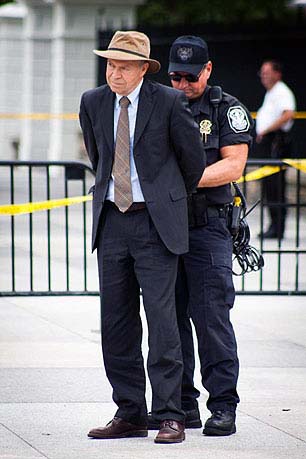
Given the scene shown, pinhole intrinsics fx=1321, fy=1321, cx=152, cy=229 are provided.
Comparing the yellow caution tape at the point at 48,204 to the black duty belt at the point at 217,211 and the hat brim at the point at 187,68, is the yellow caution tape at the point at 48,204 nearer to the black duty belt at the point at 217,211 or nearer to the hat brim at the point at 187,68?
the black duty belt at the point at 217,211

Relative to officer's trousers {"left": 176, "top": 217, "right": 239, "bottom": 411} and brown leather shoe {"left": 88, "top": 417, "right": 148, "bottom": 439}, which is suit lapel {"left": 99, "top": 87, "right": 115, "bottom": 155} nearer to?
officer's trousers {"left": 176, "top": 217, "right": 239, "bottom": 411}

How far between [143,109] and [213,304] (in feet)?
3.24

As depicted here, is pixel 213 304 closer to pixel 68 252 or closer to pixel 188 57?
pixel 188 57

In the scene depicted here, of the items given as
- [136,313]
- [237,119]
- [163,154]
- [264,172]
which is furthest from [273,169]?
[163,154]

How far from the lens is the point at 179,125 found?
5977 mm

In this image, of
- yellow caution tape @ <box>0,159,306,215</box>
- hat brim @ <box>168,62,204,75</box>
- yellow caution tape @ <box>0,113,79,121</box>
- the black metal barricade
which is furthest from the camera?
yellow caution tape @ <box>0,113,79,121</box>

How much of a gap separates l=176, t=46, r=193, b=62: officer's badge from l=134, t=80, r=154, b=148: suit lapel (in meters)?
0.29

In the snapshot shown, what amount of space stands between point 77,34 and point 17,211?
51.6ft

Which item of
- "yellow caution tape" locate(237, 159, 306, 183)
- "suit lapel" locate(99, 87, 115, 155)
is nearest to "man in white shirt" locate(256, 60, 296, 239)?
"yellow caution tape" locate(237, 159, 306, 183)

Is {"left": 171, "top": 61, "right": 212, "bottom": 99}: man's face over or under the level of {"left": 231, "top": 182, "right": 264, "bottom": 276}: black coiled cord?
over

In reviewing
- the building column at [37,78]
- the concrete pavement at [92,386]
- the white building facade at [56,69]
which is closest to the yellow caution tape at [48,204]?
the concrete pavement at [92,386]

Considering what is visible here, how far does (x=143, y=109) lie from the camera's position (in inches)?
236

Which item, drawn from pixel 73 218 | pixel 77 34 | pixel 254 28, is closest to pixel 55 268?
pixel 73 218

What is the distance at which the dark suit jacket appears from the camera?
19.6 ft
